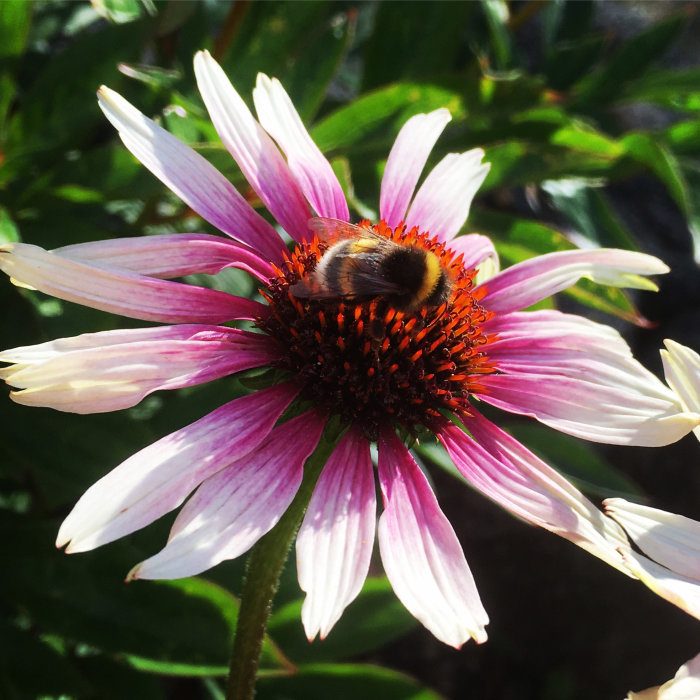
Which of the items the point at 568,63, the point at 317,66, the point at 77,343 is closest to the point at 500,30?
the point at 568,63

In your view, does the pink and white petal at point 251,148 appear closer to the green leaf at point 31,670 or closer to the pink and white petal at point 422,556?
the pink and white petal at point 422,556

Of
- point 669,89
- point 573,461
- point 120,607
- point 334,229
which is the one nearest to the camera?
point 334,229

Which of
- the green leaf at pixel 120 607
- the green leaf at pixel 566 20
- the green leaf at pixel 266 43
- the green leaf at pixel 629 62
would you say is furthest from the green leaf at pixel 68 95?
the green leaf at pixel 566 20

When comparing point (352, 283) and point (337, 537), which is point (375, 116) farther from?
point (337, 537)

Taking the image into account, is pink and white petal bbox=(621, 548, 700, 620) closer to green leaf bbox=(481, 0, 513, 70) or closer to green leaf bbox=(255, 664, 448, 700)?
green leaf bbox=(255, 664, 448, 700)

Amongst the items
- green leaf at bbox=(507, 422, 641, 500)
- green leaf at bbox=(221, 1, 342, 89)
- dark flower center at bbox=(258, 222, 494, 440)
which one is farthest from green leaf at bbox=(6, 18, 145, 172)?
green leaf at bbox=(507, 422, 641, 500)

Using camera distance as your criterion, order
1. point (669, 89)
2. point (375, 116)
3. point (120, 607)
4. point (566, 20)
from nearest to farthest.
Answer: point (120, 607)
point (375, 116)
point (669, 89)
point (566, 20)
